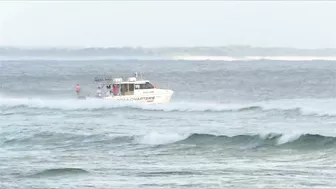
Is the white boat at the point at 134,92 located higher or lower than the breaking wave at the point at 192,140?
higher

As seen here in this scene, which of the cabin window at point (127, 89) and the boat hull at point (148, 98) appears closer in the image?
the boat hull at point (148, 98)

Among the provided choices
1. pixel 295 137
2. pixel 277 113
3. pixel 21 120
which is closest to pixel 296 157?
pixel 295 137

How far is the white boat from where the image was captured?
5544 centimetres

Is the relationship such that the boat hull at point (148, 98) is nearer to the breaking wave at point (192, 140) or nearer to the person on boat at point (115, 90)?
the person on boat at point (115, 90)

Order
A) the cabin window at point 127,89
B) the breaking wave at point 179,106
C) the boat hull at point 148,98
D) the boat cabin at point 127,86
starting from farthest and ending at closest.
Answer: the cabin window at point 127,89
the boat cabin at point 127,86
the boat hull at point 148,98
the breaking wave at point 179,106

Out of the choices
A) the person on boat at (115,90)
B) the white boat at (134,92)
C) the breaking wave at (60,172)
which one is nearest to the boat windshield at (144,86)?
the white boat at (134,92)

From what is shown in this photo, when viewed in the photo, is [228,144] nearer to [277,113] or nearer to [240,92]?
Result: [277,113]

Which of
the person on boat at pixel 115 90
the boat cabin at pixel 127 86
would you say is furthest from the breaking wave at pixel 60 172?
the person on boat at pixel 115 90

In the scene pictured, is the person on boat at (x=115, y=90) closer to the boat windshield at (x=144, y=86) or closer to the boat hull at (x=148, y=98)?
the boat hull at (x=148, y=98)

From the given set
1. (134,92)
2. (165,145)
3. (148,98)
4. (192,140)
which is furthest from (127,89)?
(165,145)

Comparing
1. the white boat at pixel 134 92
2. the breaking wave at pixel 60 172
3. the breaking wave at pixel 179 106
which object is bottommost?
the breaking wave at pixel 179 106

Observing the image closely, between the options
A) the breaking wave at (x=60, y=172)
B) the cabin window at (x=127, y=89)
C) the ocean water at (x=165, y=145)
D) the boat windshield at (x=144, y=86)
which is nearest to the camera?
the ocean water at (x=165, y=145)

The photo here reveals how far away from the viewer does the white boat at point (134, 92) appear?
182 ft

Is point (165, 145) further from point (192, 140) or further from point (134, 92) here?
point (134, 92)
